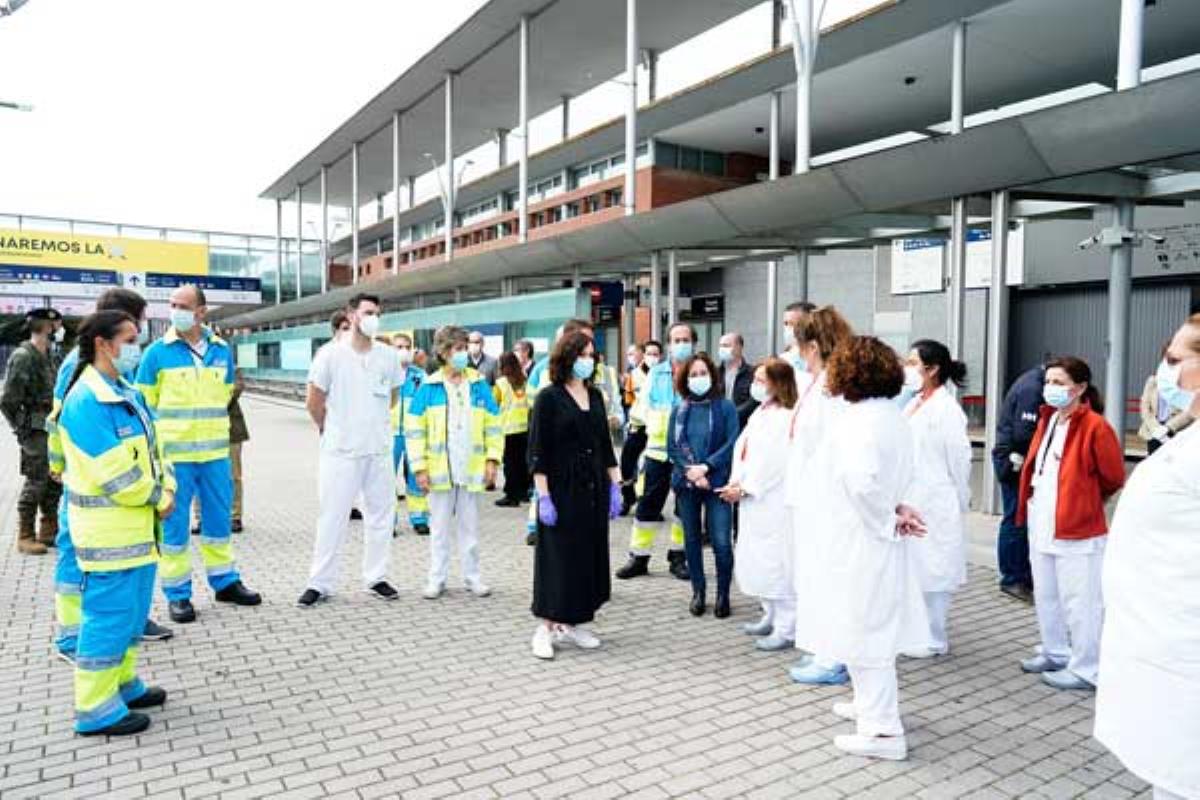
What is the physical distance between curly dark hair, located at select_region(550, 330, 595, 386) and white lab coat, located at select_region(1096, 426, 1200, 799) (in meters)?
2.94

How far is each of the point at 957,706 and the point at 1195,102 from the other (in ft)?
15.8

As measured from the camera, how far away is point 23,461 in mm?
6980

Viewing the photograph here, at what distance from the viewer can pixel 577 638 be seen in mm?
4895

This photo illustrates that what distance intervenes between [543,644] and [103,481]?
2.42 meters

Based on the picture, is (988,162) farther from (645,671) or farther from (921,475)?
(645,671)

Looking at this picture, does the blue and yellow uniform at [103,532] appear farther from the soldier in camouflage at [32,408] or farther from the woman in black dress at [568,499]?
the soldier in camouflage at [32,408]

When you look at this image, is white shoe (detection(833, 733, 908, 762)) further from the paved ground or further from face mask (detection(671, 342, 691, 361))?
face mask (detection(671, 342, 691, 361))

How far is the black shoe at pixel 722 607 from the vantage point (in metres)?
5.47

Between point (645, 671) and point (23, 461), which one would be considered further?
point (23, 461)

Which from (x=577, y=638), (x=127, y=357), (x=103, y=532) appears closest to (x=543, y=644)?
(x=577, y=638)

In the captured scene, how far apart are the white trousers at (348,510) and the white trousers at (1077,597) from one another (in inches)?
166

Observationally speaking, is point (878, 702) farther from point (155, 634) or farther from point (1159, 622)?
point (155, 634)

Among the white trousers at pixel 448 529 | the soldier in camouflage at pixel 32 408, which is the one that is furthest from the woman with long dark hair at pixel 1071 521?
the soldier in camouflage at pixel 32 408

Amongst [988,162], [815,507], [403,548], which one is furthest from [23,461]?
[988,162]
